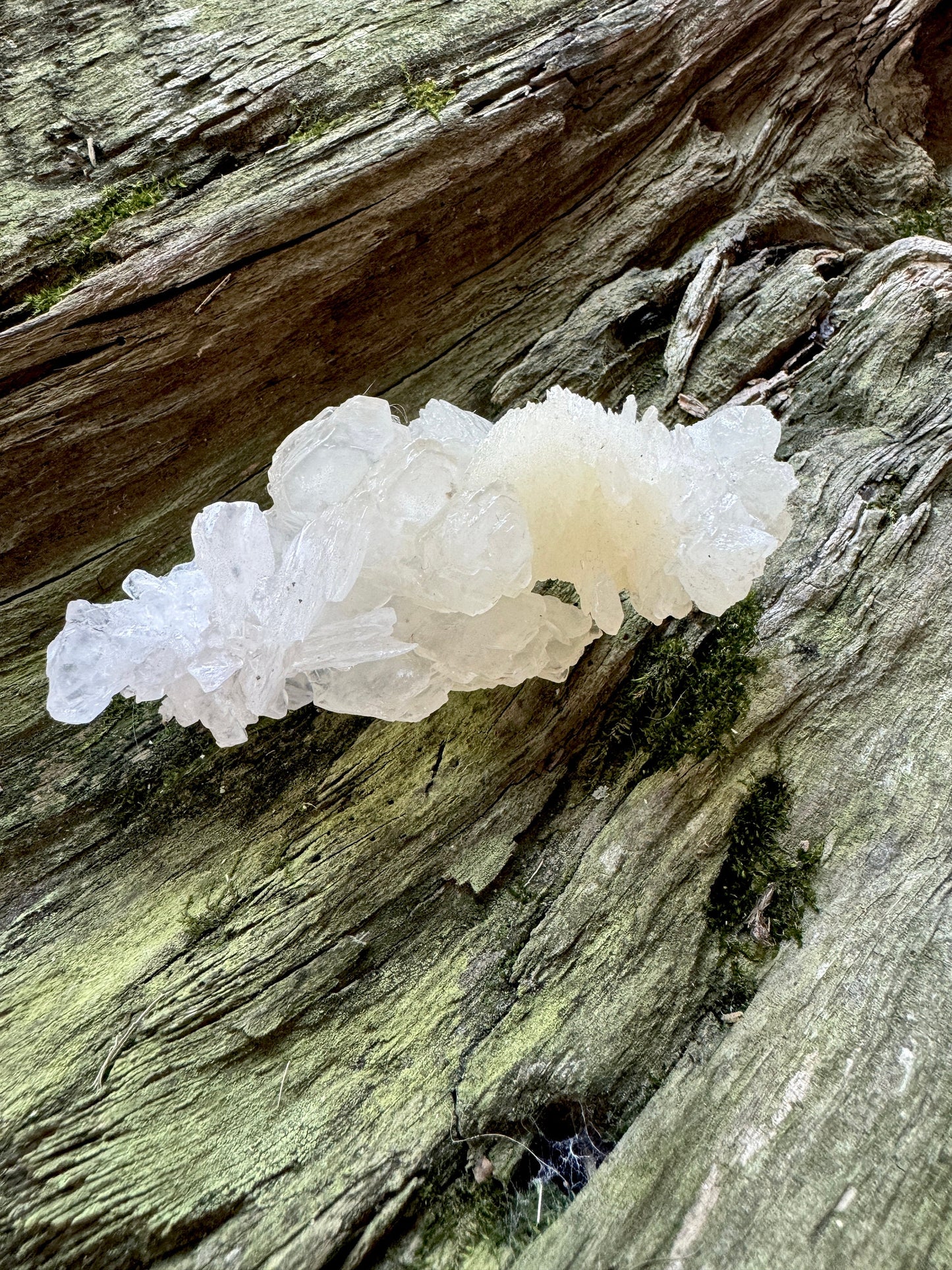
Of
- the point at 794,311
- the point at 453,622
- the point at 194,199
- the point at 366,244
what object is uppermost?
Answer: the point at 194,199

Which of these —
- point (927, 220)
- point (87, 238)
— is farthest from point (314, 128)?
point (927, 220)

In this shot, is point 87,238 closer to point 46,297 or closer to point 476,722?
point 46,297

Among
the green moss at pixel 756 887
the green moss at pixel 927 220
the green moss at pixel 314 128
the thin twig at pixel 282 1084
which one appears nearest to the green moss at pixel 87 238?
the green moss at pixel 314 128

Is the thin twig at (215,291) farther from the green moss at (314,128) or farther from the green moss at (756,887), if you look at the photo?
the green moss at (756,887)

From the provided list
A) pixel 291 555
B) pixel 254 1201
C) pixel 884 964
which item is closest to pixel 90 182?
pixel 291 555

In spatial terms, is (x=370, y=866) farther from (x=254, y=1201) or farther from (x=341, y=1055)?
(x=254, y=1201)

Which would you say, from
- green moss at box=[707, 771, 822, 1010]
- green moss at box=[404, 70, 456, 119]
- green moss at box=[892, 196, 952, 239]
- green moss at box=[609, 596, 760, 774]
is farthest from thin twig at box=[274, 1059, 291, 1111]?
green moss at box=[892, 196, 952, 239]
